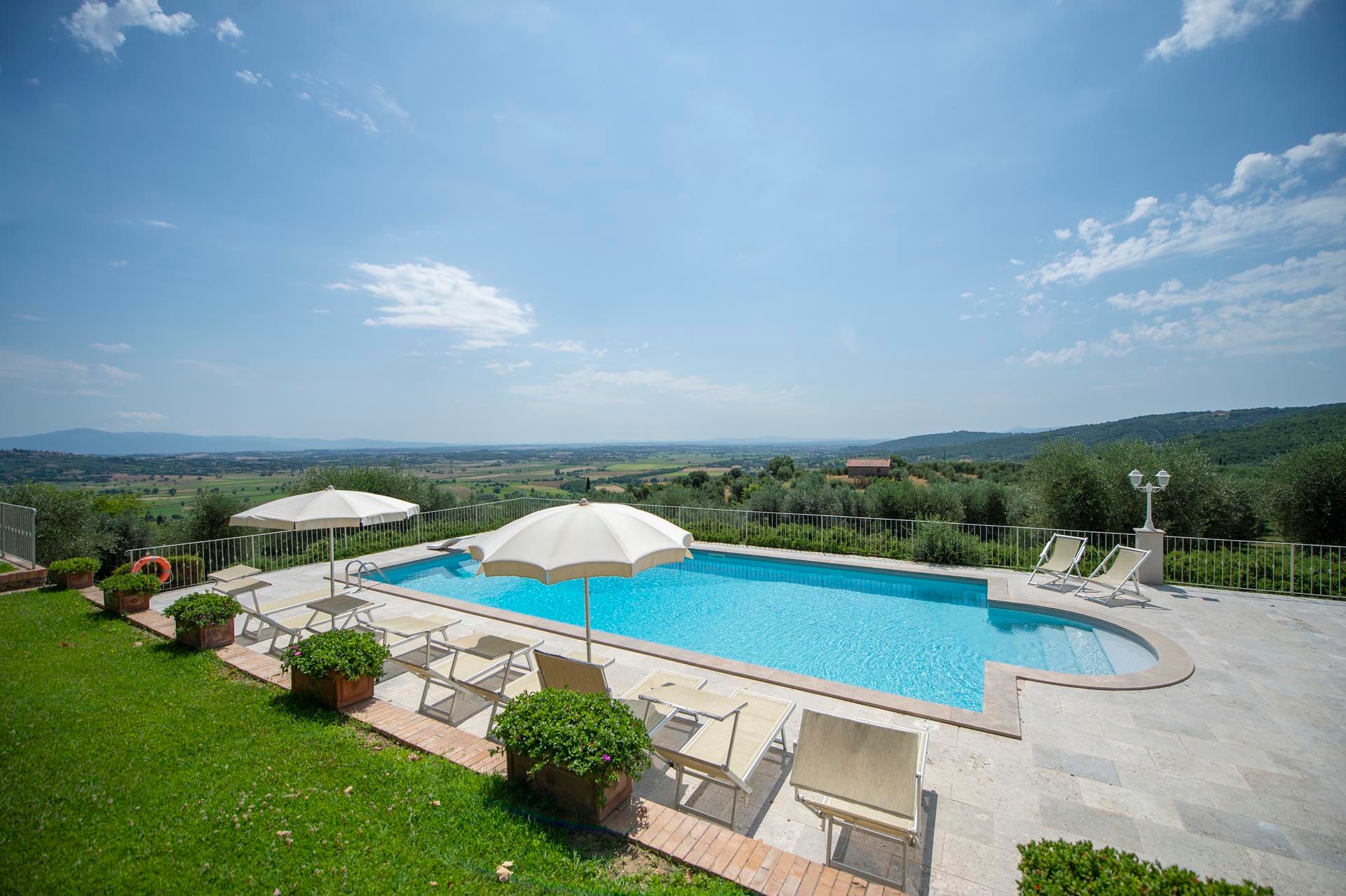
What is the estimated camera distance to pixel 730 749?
367 centimetres

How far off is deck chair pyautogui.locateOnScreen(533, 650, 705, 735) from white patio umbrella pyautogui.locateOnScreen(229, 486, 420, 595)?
12.2ft

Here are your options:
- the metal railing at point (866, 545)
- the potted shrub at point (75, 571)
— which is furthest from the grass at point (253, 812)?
the metal railing at point (866, 545)

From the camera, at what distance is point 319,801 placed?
134 inches

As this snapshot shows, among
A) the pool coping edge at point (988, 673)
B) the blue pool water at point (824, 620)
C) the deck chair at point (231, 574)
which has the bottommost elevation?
the blue pool water at point (824, 620)

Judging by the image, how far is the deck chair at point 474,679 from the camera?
477 cm

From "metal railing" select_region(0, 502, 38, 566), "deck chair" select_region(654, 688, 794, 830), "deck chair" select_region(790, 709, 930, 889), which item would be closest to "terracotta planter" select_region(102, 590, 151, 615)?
"metal railing" select_region(0, 502, 38, 566)

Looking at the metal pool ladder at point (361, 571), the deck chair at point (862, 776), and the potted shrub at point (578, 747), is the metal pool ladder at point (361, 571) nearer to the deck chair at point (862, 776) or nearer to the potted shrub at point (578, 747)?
the potted shrub at point (578, 747)

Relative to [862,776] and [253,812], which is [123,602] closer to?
[253,812]

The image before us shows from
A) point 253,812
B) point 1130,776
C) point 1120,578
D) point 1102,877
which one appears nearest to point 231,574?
point 253,812

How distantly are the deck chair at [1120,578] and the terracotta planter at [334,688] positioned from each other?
35.2 feet

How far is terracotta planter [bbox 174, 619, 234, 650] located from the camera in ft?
20.6

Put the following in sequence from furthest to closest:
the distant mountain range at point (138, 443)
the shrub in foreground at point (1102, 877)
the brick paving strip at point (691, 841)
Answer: the distant mountain range at point (138, 443), the brick paving strip at point (691, 841), the shrub in foreground at point (1102, 877)

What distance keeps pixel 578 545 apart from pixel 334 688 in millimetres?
2846

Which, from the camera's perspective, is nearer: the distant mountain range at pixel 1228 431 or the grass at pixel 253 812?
the grass at pixel 253 812
